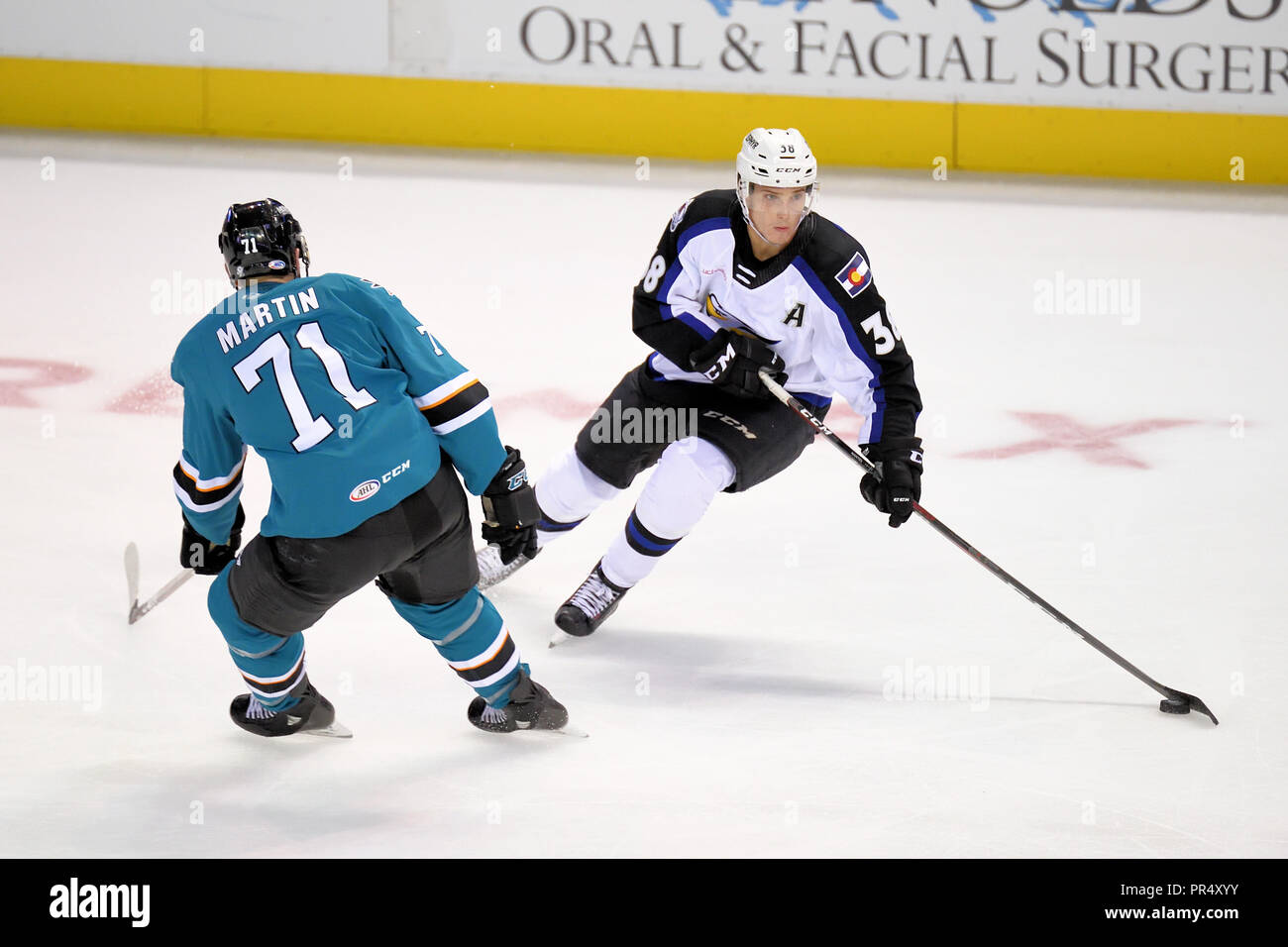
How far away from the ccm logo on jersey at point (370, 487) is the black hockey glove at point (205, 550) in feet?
0.96

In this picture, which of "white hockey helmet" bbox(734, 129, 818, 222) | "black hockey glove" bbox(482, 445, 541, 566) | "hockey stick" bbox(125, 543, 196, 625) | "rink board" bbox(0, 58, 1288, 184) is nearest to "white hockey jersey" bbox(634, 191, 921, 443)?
"white hockey helmet" bbox(734, 129, 818, 222)

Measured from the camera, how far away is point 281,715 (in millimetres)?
2836

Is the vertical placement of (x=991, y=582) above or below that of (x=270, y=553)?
below

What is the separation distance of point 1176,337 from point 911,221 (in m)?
1.93

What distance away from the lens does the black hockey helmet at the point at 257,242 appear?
2.54 metres

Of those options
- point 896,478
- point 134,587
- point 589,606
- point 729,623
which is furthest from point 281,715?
point 896,478

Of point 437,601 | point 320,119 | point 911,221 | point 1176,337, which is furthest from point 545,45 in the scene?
point 437,601

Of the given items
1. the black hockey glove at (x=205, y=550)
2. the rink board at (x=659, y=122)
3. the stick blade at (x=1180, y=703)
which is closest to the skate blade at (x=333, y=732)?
the black hockey glove at (x=205, y=550)

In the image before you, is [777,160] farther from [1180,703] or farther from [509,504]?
[1180,703]

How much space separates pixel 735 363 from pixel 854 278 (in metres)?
0.32

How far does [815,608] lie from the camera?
3713 millimetres

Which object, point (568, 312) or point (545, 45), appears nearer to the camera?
point (568, 312)

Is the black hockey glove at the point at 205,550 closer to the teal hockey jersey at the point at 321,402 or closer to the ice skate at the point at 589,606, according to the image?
the teal hockey jersey at the point at 321,402
